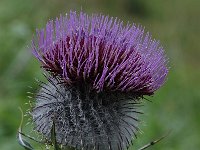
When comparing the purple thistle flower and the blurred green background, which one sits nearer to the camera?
the purple thistle flower

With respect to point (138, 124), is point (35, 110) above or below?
above

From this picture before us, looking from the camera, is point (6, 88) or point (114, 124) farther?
point (6, 88)

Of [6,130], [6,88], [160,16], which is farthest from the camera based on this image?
[160,16]

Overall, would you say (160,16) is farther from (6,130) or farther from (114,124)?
(114,124)

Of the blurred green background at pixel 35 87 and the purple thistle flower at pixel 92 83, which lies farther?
the blurred green background at pixel 35 87

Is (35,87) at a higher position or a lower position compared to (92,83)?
higher

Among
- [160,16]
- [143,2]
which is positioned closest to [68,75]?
[160,16]

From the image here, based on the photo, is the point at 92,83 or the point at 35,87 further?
the point at 35,87

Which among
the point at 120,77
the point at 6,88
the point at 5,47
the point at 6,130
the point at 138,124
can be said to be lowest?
the point at 138,124
